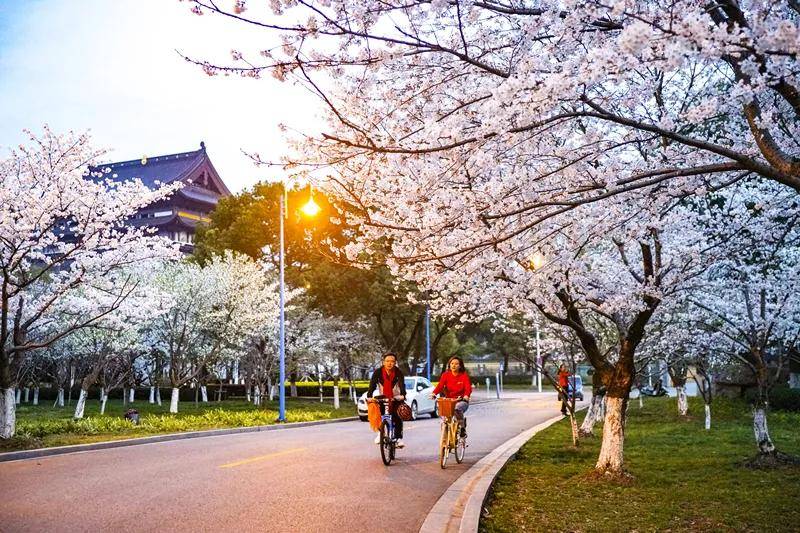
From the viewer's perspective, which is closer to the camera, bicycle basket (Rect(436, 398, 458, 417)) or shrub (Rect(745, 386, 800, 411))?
bicycle basket (Rect(436, 398, 458, 417))

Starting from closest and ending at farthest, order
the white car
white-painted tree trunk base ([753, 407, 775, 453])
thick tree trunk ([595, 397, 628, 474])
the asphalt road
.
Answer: the asphalt road < thick tree trunk ([595, 397, 628, 474]) < white-painted tree trunk base ([753, 407, 775, 453]) < the white car

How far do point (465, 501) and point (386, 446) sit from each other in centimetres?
358

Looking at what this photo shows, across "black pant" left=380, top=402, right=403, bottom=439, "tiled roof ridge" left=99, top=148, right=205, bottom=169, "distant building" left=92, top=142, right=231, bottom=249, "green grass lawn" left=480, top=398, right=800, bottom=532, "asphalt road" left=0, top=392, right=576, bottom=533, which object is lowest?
"green grass lawn" left=480, top=398, right=800, bottom=532

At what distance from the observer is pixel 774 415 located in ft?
86.2

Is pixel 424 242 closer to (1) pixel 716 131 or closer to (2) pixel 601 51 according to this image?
(2) pixel 601 51

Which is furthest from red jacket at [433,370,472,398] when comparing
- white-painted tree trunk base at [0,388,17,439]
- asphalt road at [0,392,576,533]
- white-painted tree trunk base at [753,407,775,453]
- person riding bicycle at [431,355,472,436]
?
white-painted tree trunk base at [0,388,17,439]

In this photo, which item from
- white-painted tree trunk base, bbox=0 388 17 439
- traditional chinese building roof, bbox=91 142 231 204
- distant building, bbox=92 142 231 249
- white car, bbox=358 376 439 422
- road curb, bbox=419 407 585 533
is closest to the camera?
road curb, bbox=419 407 585 533

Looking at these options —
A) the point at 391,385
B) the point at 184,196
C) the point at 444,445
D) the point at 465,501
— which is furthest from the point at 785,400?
the point at 184,196

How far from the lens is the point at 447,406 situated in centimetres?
A: 1163

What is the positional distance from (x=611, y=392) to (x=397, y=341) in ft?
93.5

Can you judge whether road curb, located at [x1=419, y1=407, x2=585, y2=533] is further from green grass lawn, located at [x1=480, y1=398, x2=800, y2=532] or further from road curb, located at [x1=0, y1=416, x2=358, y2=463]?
road curb, located at [x1=0, y1=416, x2=358, y2=463]

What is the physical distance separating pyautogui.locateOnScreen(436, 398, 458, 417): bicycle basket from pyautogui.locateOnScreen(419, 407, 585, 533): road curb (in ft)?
3.18

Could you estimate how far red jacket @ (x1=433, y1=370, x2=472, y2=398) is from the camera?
12.1 metres

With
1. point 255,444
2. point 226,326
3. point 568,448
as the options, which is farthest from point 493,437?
point 226,326
